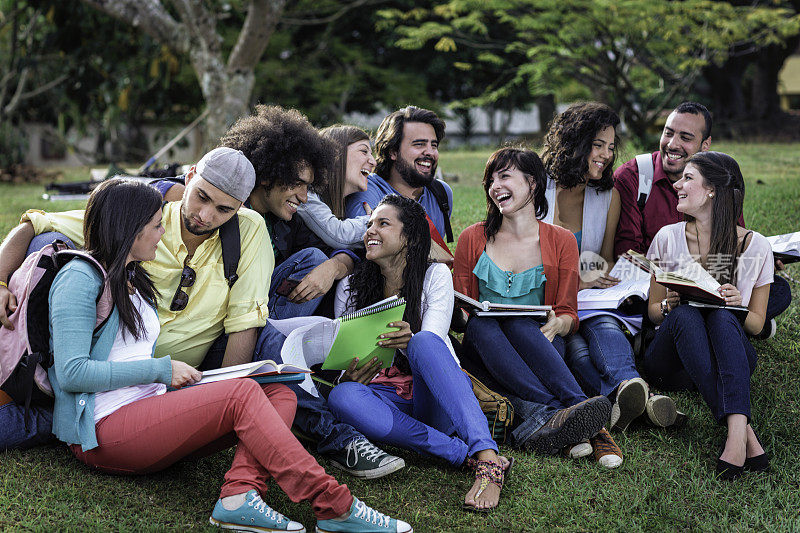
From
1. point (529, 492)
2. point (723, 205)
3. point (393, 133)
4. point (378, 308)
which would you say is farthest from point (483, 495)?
point (393, 133)

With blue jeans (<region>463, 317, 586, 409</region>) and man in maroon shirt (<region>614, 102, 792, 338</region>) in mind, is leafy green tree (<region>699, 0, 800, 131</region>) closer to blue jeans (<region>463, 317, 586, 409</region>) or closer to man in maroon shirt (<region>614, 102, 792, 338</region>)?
man in maroon shirt (<region>614, 102, 792, 338</region>)

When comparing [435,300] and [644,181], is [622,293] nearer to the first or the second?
[644,181]

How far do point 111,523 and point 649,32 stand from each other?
11.5m

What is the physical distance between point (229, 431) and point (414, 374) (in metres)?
0.94

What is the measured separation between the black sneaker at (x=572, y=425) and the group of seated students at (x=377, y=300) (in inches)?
0.5

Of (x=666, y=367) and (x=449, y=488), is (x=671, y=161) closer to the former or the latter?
(x=666, y=367)

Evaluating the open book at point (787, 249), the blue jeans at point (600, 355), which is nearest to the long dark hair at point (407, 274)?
the blue jeans at point (600, 355)

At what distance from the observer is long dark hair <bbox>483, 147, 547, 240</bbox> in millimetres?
4305

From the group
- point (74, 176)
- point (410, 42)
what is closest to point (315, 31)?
point (410, 42)

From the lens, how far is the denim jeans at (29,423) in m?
3.21

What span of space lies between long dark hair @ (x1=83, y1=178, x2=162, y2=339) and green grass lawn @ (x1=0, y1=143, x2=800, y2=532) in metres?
0.69

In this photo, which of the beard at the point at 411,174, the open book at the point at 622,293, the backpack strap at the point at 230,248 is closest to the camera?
the backpack strap at the point at 230,248

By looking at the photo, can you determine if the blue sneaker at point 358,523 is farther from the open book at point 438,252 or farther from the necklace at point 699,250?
the necklace at point 699,250

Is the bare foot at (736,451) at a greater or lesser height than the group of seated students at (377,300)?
lesser
